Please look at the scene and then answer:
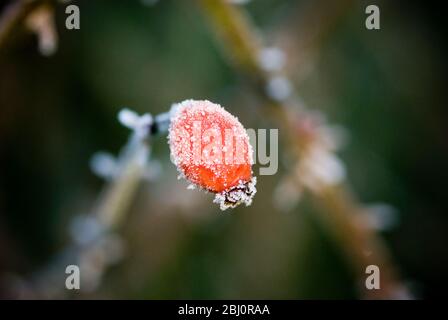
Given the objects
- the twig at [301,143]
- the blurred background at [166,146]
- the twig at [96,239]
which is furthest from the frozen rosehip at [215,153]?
the blurred background at [166,146]

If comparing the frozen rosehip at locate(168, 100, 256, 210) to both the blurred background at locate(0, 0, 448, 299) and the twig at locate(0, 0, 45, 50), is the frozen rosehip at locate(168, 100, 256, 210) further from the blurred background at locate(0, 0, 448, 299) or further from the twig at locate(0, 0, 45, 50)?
the blurred background at locate(0, 0, 448, 299)

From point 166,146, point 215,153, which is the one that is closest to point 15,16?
point 215,153

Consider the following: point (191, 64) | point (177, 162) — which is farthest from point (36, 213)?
point (177, 162)

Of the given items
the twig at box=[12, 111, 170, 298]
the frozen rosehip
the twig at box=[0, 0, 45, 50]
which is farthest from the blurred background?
the frozen rosehip

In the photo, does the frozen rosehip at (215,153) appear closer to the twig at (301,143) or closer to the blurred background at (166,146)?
the twig at (301,143)
